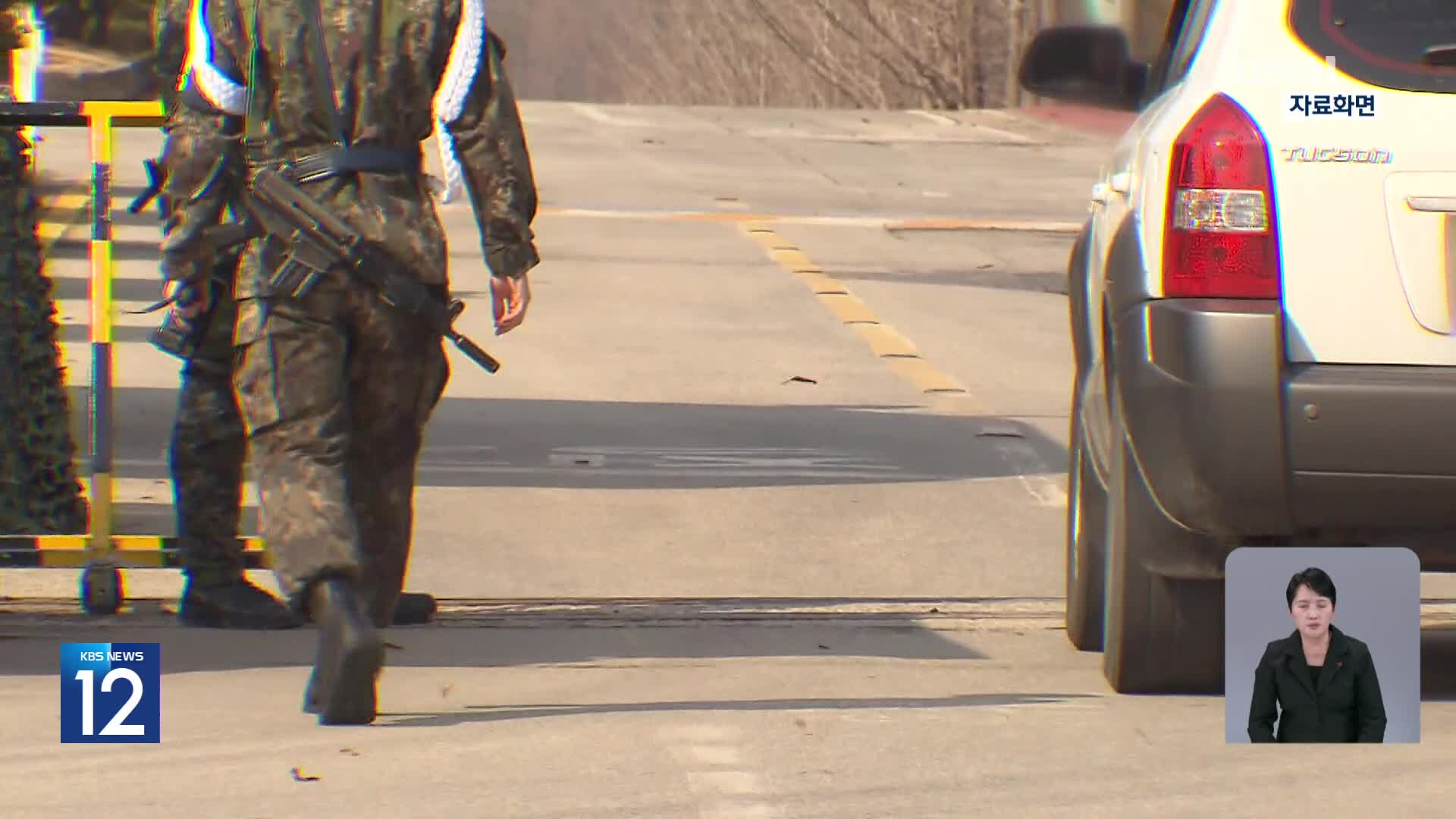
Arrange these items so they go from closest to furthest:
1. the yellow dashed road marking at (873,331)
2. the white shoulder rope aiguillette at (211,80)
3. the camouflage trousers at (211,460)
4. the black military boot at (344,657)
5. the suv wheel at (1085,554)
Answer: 1. the black military boot at (344,657)
2. the white shoulder rope aiguillette at (211,80)
3. the suv wheel at (1085,554)
4. the camouflage trousers at (211,460)
5. the yellow dashed road marking at (873,331)

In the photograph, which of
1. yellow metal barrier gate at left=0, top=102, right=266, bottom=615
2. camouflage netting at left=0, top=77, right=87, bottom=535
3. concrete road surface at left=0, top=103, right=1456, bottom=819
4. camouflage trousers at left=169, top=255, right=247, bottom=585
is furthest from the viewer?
camouflage netting at left=0, top=77, right=87, bottom=535

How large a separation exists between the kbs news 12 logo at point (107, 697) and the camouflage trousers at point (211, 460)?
116 centimetres

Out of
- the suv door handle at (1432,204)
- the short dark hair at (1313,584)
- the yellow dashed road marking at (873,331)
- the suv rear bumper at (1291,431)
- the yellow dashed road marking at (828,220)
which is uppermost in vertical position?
the suv door handle at (1432,204)

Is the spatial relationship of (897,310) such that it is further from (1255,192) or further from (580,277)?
(1255,192)

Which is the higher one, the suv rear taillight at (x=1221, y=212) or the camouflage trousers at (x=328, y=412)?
the suv rear taillight at (x=1221, y=212)

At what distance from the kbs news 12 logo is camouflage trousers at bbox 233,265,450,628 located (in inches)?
14.7

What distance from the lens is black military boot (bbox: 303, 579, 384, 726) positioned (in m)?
6.17

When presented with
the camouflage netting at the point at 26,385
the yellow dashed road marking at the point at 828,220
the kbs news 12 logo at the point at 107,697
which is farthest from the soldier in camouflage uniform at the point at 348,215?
the yellow dashed road marking at the point at 828,220

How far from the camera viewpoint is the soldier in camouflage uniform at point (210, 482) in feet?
25.5

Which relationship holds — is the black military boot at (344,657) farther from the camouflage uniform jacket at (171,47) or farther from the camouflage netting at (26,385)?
the camouflage netting at (26,385)

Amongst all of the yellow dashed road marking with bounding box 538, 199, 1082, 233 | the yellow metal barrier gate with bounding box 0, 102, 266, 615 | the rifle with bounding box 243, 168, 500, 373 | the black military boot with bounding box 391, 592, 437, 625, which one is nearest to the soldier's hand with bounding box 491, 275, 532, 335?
the rifle with bounding box 243, 168, 500, 373

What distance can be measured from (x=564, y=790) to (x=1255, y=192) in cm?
183

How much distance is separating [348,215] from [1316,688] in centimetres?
217

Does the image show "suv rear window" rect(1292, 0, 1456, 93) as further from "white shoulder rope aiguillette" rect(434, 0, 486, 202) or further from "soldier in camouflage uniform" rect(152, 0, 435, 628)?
"soldier in camouflage uniform" rect(152, 0, 435, 628)
